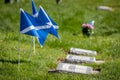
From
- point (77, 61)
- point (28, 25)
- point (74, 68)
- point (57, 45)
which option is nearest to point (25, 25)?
point (28, 25)

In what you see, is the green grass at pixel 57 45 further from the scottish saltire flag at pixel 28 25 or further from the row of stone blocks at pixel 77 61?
the scottish saltire flag at pixel 28 25

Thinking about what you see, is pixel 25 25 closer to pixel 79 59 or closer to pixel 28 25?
pixel 28 25

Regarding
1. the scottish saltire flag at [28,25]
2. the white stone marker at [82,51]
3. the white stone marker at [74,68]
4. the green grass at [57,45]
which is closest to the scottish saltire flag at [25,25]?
the scottish saltire flag at [28,25]

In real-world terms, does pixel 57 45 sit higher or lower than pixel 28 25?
lower

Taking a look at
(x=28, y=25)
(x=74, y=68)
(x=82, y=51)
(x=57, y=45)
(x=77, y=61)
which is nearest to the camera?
(x=28, y=25)

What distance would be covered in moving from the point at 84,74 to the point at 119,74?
0.80 meters

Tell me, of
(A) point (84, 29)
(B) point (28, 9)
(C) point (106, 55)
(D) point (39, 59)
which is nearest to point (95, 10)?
(B) point (28, 9)

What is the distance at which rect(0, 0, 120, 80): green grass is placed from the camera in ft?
27.1

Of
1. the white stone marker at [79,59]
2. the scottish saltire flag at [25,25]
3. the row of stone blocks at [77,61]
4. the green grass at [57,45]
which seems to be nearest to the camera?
the green grass at [57,45]

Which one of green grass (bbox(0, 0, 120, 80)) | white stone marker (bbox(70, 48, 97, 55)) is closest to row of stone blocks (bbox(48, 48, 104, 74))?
white stone marker (bbox(70, 48, 97, 55))

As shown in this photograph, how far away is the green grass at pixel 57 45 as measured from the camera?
325 inches

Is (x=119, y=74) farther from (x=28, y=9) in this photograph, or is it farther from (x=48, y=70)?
(x=28, y=9)

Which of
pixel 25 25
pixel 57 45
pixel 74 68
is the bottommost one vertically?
pixel 74 68

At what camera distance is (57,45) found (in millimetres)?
12000
